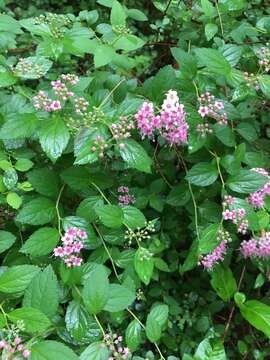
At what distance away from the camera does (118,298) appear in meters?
1.31

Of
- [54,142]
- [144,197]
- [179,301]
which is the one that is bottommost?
[179,301]

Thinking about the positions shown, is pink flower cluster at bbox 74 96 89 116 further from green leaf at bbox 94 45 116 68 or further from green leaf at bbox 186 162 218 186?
green leaf at bbox 186 162 218 186

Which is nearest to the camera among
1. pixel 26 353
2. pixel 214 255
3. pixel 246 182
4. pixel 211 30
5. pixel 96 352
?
pixel 26 353

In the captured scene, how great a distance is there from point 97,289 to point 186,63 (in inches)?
32.9

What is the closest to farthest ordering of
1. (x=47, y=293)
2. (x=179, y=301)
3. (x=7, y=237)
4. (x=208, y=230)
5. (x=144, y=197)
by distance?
1. (x=47, y=293)
2. (x=7, y=237)
3. (x=208, y=230)
4. (x=144, y=197)
5. (x=179, y=301)

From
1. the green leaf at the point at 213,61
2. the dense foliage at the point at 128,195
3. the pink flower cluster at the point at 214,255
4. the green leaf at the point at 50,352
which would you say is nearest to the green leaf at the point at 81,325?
the dense foliage at the point at 128,195

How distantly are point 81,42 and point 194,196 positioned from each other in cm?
70

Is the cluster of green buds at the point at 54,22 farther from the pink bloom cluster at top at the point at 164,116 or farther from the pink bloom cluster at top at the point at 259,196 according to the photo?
the pink bloom cluster at top at the point at 259,196

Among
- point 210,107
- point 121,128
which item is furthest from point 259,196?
point 121,128

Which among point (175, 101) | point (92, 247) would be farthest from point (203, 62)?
point (92, 247)

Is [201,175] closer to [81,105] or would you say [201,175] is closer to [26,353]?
[81,105]

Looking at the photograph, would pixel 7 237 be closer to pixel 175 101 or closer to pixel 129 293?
pixel 129 293

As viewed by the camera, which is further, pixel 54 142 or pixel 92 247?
pixel 92 247

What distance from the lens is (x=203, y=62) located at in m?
1.51
